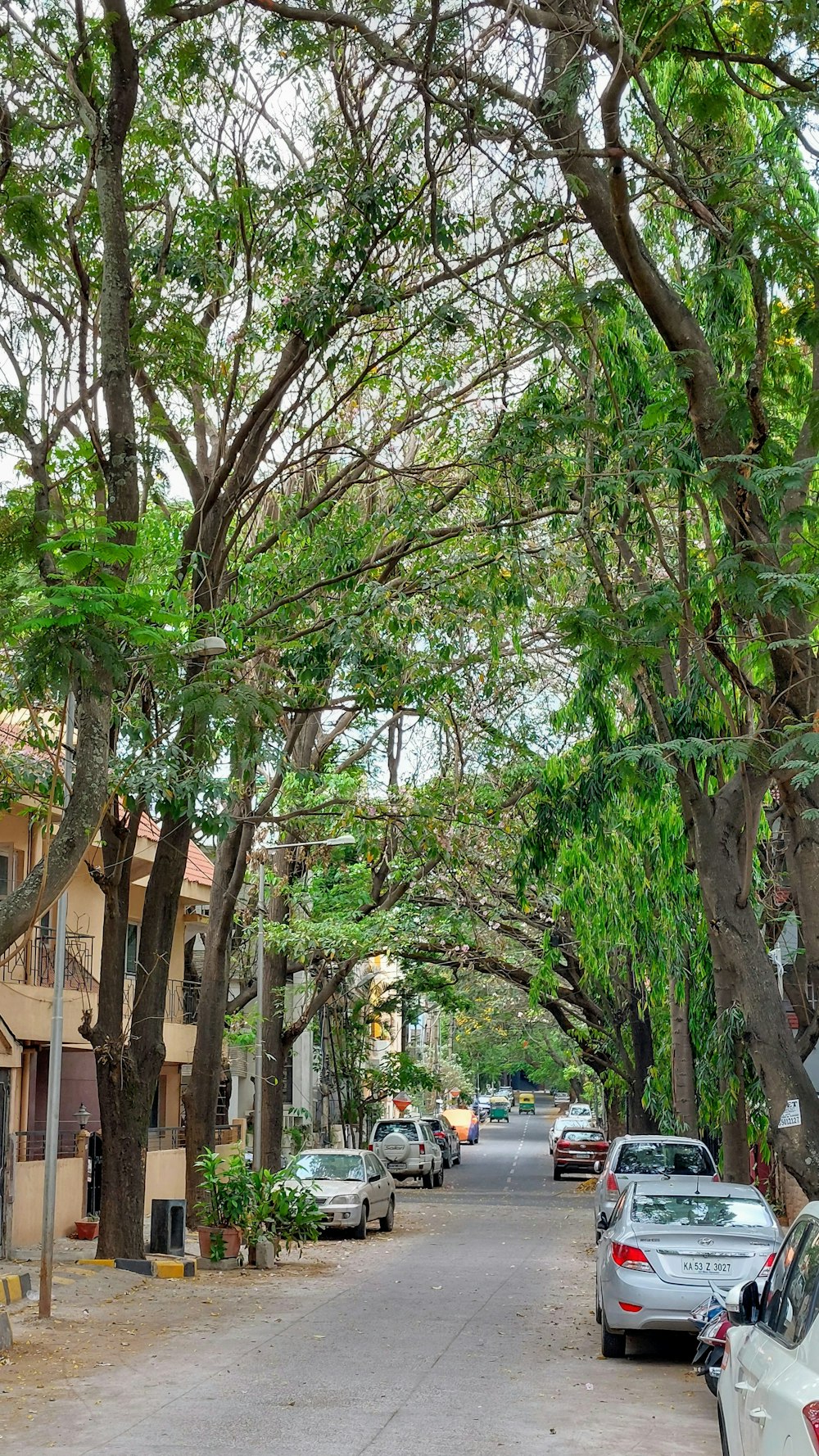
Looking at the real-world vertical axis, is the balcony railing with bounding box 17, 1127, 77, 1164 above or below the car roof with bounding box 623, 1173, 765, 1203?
above

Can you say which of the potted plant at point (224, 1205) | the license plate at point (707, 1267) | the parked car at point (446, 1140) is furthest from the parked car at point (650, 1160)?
the parked car at point (446, 1140)

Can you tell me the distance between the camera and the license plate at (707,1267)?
436 inches

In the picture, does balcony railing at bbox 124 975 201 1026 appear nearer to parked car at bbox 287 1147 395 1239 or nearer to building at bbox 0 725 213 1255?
building at bbox 0 725 213 1255

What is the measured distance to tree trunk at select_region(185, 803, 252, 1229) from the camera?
71.7ft

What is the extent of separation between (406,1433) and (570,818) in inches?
263

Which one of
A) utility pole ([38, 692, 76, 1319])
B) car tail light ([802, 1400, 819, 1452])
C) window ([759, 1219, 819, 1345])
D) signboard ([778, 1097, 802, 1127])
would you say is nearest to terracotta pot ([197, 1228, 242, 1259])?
utility pole ([38, 692, 76, 1319])

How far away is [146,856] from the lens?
26688mm

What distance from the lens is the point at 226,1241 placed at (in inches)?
722

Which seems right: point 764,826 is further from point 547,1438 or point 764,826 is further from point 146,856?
point 146,856

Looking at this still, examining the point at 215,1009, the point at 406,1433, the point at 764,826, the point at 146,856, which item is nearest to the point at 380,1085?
the point at 146,856

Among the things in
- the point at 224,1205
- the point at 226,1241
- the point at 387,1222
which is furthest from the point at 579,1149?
the point at 226,1241

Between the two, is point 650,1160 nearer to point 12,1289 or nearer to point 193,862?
point 12,1289

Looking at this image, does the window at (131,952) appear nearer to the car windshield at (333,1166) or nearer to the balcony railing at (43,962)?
the balcony railing at (43,962)

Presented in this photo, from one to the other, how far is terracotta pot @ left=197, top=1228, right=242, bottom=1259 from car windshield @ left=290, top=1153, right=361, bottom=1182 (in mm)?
6351
